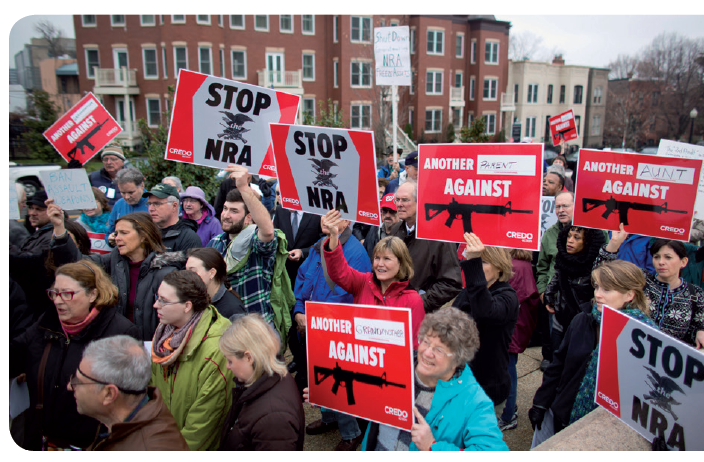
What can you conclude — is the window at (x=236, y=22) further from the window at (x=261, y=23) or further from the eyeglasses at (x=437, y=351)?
the eyeglasses at (x=437, y=351)

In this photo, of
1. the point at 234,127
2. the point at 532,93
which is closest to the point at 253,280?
the point at 234,127

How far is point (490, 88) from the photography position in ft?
144

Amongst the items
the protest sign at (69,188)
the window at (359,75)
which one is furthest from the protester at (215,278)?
the window at (359,75)

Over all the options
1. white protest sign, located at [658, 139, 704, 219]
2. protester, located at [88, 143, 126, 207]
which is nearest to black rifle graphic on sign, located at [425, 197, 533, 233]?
white protest sign, located at [658, 139, 704, 219]

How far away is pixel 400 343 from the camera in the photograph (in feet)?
8.63

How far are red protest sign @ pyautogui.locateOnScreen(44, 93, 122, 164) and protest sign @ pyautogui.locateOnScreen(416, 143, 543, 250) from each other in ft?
15.7

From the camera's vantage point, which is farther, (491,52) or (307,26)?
(491,52)

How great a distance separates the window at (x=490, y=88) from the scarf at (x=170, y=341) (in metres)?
44.7

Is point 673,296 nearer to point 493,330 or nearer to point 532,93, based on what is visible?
point 493,330

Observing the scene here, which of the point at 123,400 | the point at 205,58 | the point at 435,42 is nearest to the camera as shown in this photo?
the point at 123,400

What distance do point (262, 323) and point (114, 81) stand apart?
1383 inches

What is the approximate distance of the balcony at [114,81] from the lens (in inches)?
1251

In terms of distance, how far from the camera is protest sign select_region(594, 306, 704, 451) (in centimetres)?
221

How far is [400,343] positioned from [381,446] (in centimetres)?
64
